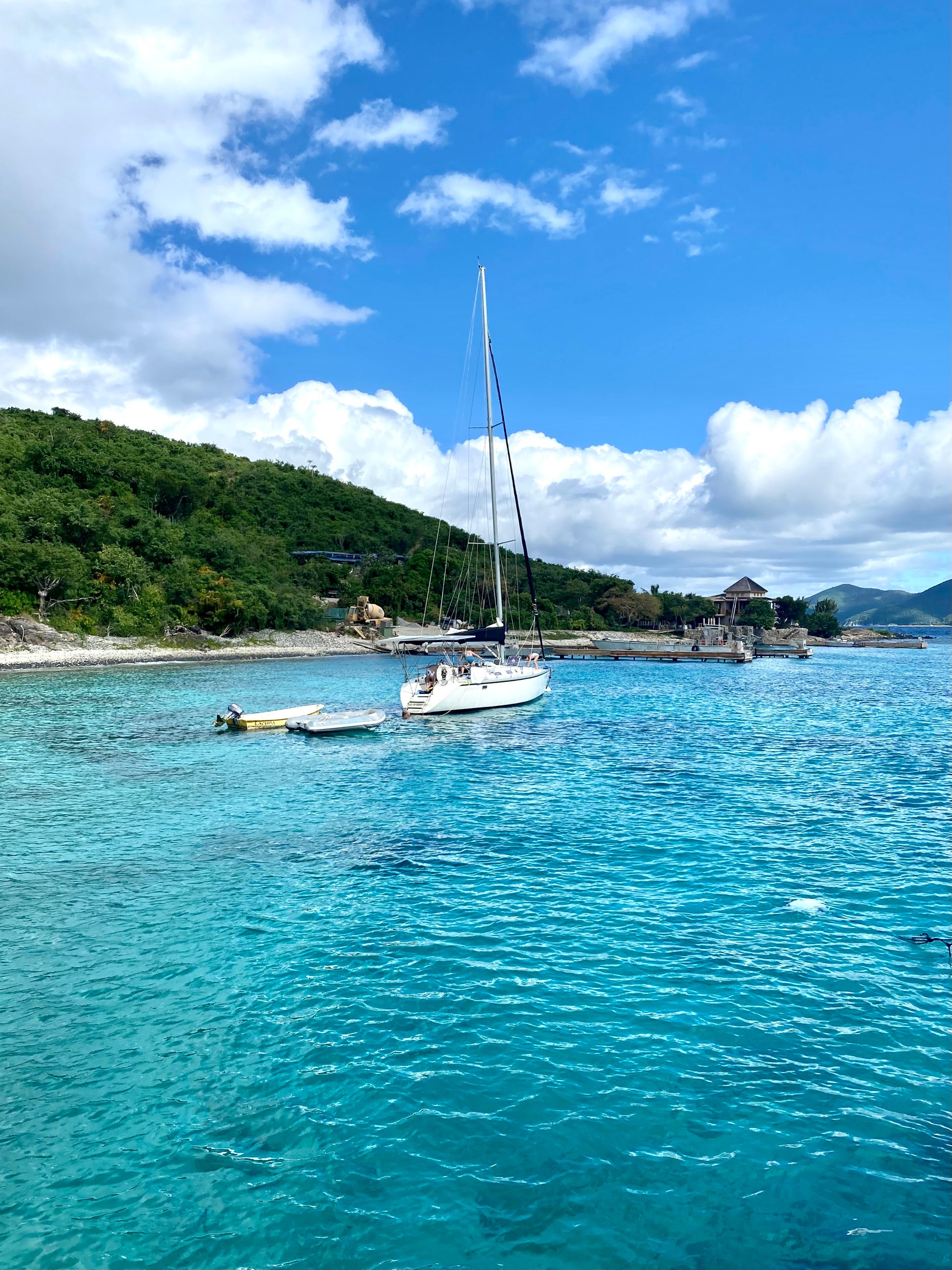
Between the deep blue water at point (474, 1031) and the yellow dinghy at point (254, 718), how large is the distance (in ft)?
33.8

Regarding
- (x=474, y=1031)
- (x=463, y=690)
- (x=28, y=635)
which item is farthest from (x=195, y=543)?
(x=474, y=1031)

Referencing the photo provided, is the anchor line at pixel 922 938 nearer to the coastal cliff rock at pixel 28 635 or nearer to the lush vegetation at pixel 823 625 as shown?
the coastal cliff rock at pixel 28 635

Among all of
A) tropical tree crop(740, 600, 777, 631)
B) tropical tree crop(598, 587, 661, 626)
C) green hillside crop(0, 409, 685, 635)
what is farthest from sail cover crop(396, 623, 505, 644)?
tropical tree crop(740, 600, 777, 631)

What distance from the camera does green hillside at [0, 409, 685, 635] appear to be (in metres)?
Result: 71.3

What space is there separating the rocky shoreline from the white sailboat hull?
117 feet

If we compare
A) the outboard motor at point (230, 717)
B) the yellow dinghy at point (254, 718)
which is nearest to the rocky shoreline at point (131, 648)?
the outboard motor at point (230, 717)

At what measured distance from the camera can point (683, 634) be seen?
12975 centimetres

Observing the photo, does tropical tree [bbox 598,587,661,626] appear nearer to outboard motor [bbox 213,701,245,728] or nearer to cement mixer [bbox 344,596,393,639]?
cement mixer [bbox 344,596,393,639]

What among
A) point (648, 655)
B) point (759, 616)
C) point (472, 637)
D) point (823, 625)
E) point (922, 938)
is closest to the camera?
point (922, 938)

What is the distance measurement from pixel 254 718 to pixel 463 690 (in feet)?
30.2

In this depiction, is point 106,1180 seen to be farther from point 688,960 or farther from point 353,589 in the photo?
point 353,589

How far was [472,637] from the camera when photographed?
3472cm

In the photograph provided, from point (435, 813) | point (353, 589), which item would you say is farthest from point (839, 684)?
point (353, 589)

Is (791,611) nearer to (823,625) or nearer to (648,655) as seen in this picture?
(823,625)
